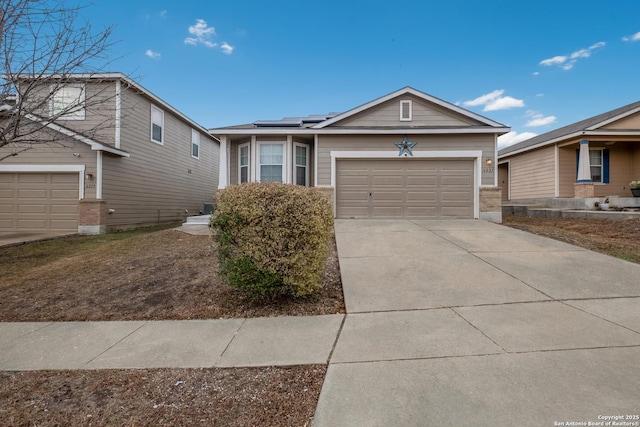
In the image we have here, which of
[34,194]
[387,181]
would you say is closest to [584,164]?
[387,181]

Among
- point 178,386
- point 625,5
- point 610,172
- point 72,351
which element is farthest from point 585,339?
point 610,172

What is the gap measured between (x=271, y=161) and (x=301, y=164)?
1.18 m

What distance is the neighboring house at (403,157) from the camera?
11.1 metres

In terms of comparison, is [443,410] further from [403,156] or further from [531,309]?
[403,156]

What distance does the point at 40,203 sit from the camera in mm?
11562

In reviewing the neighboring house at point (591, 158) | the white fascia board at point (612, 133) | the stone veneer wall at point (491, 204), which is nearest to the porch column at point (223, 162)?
the stone veneer wall at point (491, 204)

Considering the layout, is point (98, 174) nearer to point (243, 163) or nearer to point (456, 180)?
point (243, 163)

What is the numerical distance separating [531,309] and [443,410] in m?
2.63

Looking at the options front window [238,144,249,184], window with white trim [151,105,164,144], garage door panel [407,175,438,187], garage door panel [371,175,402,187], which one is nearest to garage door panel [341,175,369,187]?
garage door panel [371,175,402,187]

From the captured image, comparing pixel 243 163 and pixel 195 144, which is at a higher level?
pixel 195 144

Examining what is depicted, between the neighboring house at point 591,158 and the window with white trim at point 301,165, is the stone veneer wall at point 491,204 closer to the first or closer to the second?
the window with white trim at point 301,165

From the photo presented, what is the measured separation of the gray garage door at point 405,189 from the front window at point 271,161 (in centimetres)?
234

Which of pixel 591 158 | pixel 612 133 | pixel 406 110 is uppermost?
pixel 406 110

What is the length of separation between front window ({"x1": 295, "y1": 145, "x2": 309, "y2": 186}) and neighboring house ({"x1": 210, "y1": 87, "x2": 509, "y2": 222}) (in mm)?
384
